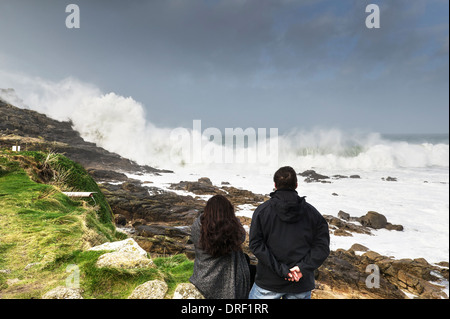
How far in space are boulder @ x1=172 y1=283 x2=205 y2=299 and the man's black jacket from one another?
663 mm

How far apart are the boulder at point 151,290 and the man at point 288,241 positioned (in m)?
1.00

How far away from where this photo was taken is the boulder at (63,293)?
2236 millimetres

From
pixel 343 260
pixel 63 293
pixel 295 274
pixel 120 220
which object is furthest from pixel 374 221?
pixel 63 293

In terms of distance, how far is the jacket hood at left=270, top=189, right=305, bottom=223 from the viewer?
7.04ft

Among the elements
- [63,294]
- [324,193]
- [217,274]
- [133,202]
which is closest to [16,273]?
[63,294]

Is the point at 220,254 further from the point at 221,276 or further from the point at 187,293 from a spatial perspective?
the point at 187,293

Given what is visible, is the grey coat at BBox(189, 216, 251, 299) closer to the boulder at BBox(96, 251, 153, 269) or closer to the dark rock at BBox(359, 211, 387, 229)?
the boulder at BBox(96, 251, 153, 269)

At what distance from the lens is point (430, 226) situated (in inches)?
521

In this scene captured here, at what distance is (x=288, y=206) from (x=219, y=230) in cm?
66

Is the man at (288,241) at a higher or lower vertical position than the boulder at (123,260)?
higher

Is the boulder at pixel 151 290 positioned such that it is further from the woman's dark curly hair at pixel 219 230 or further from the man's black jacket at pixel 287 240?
the man's black jacket at pixel 287 240

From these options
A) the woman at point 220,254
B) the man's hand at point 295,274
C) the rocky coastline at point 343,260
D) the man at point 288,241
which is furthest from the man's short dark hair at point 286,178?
the rocky coastline at point 343,260

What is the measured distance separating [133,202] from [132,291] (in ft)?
31.8
